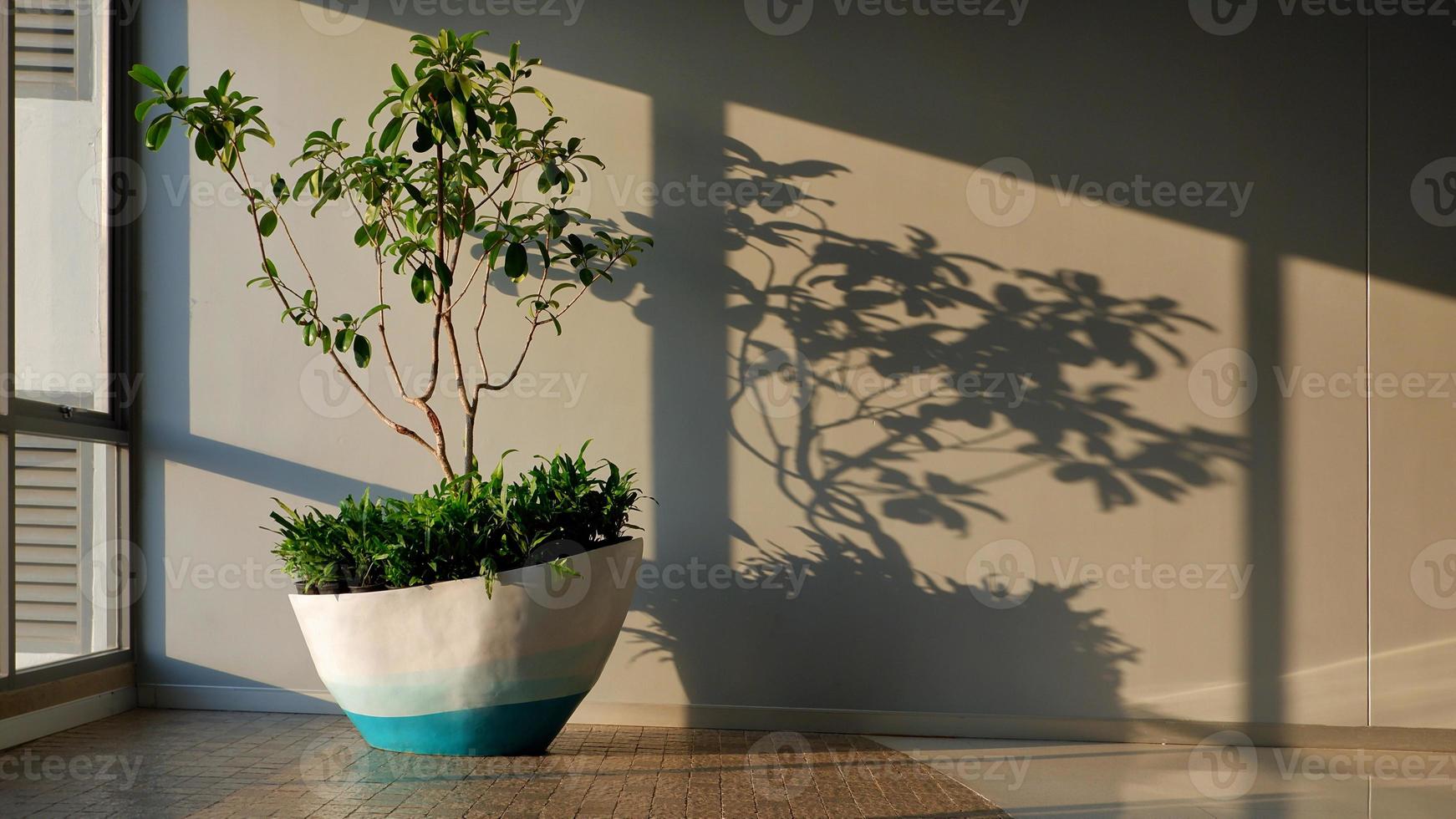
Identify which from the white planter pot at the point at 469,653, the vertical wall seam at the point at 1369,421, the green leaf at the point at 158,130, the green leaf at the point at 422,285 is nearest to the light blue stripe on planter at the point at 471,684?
the white planter pot at the point at 469,653

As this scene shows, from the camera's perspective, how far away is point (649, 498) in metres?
3.92

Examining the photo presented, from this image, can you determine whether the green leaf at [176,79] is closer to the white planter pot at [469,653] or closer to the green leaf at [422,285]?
the green leaf at [422,285]

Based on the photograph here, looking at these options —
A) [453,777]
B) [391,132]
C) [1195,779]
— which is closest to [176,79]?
[391,132]

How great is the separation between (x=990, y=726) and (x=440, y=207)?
2548 millimetres

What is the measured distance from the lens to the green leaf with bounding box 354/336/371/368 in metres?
3.56

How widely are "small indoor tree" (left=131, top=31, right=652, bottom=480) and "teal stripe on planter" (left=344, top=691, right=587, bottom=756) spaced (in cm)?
77

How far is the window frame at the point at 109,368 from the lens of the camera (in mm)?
3441

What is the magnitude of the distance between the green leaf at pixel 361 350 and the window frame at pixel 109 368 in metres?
1.06

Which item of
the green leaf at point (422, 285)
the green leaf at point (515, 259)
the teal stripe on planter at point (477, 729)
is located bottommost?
the teal stripe on planter at point (477, 729)

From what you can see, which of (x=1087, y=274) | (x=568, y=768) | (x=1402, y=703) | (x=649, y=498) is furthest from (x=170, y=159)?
(x=1402, y=703)

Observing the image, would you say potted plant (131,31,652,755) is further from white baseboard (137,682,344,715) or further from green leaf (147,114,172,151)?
white baseboard (137,682,344,715)

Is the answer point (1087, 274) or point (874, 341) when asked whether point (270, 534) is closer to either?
point (874, 341)

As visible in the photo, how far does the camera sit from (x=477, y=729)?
127 inches

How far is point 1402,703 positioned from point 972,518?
1.58 meters
